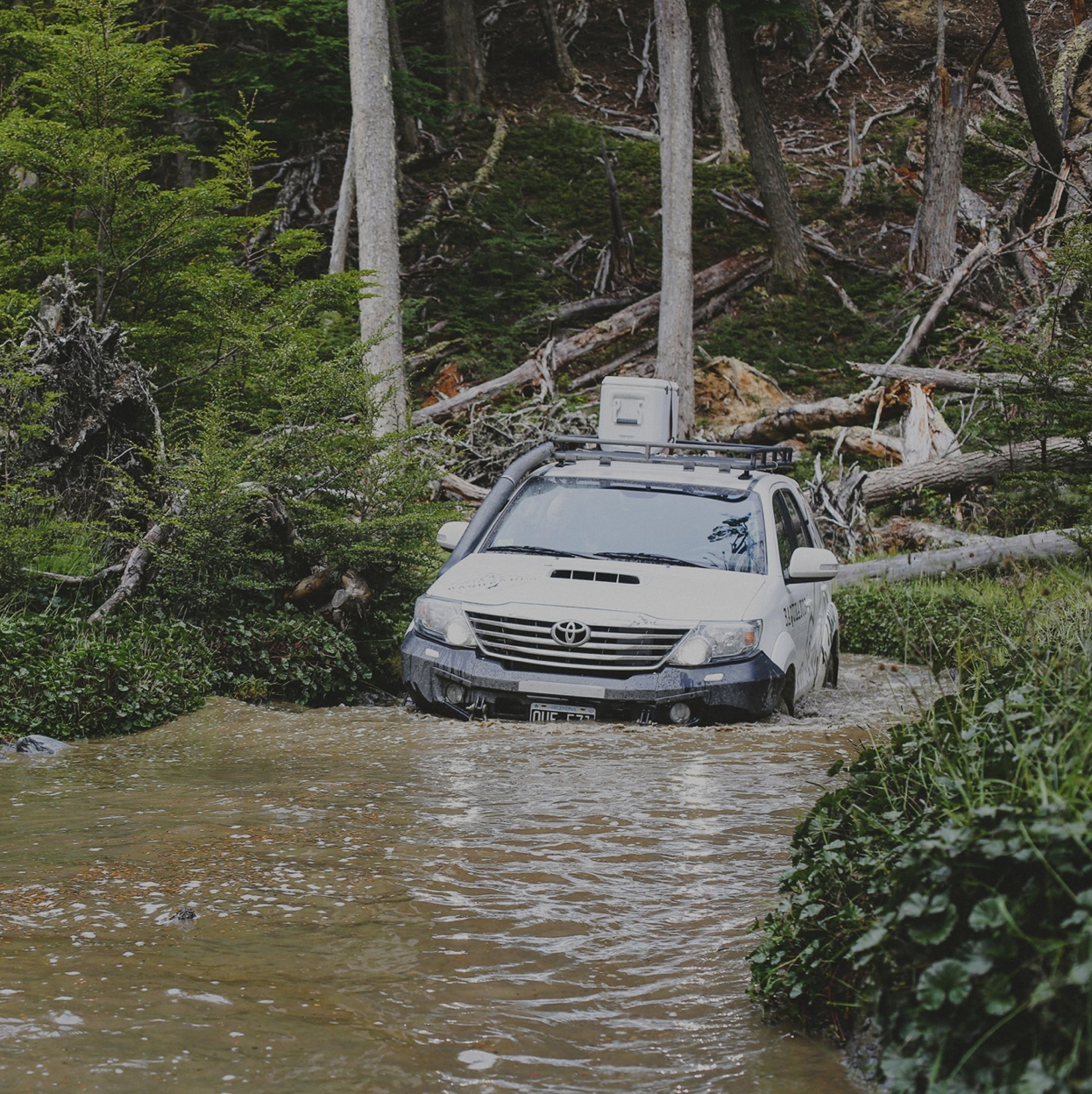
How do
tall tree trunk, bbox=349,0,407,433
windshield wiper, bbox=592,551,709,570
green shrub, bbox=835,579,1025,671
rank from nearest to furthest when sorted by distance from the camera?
1. windshield wiper, bbox=592,551,709,570
2. green shrub, bbox=835,579,1025,671
3. tall tree trunk, bbox=349,0,407,433

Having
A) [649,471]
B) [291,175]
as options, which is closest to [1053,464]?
[649,471]

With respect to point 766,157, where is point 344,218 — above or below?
below

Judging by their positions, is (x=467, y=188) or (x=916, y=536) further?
(x=467, y=188)

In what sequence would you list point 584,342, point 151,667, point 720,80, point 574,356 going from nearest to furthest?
point 151,667, point 574,356, point 584,342, point 720,80

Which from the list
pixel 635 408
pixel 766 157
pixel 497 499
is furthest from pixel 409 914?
pixel 766 157

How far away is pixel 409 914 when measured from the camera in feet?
13.3

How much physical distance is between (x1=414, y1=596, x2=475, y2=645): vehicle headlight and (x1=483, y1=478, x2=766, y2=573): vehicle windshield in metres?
0.83

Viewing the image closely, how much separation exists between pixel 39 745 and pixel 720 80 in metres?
→ 30.9

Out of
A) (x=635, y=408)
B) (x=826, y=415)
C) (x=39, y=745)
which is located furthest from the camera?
(x=826, y=415)

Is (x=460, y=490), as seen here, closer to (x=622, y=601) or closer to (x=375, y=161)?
(x=375, y=161)

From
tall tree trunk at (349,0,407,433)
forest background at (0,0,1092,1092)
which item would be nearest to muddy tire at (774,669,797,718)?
forest background at (0,0,1092,1092)

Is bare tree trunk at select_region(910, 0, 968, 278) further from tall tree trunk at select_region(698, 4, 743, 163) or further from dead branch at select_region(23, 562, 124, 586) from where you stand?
dead branch at select_region(23, 562, 124, 586)

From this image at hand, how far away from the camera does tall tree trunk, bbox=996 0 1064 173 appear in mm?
18922

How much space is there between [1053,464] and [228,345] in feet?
31.4
